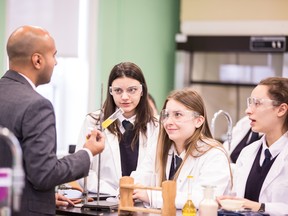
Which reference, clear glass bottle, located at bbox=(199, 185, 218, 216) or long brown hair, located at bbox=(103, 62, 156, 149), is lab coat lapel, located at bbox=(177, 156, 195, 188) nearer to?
clear glass bottle, located at bbox=(199, 185, 218, 216)

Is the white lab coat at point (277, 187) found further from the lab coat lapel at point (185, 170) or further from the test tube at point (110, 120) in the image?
the test tube at point (110, 120)

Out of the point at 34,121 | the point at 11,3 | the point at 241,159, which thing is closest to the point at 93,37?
the point at 11,3

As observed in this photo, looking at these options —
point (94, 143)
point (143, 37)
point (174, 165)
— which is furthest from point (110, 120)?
point (143, 37)

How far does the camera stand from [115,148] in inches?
141

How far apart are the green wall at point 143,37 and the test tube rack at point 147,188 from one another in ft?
8.52

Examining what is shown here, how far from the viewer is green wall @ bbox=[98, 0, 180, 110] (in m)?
5.45

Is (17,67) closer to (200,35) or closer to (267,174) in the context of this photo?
(267,174)

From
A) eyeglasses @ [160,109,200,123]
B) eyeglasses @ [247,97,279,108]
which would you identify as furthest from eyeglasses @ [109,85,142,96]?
eyeglasses @ [247,97,279,108]

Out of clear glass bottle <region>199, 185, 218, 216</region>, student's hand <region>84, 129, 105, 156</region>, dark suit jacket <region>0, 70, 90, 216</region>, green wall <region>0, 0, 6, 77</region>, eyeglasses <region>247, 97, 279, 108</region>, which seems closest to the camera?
dark suit jacket <region>0, 70, 90, 216</region>

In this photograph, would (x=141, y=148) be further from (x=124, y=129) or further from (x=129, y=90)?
(x=129, y=90)

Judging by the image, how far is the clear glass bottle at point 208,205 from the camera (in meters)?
2.58

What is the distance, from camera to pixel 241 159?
323 cm

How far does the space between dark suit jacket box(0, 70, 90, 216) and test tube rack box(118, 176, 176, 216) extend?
10.8 inches

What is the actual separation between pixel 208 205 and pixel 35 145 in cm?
74
